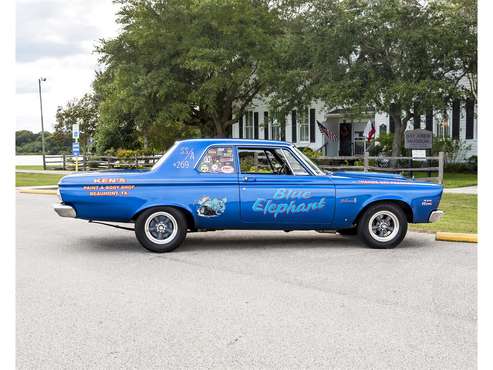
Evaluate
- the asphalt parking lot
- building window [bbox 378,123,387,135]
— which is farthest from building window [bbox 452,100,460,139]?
the asphalt parking lot

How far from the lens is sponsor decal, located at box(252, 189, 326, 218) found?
956cm

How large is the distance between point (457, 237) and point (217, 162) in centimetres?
424

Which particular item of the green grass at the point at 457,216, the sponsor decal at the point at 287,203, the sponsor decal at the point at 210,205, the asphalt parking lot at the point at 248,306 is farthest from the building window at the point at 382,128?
the sponsor decal at the point at 210,205

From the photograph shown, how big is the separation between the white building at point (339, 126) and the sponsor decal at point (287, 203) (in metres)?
21.5

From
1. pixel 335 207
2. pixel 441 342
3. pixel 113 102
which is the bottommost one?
pixel 441 342

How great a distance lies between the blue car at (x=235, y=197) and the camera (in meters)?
9.46

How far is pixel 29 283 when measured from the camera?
24.6ft

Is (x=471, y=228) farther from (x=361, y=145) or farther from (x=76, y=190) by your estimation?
(x=361, y=145)

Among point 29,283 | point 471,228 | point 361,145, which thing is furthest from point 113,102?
point 29,283

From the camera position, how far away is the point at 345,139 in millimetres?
43031

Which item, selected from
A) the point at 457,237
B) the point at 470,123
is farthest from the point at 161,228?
the point at 470,123

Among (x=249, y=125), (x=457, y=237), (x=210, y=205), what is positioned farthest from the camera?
(x=249, y=125)

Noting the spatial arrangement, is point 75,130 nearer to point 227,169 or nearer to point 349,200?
point 227,169

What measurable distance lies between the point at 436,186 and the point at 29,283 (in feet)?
20.3
